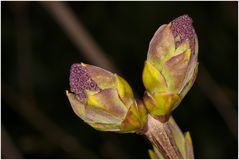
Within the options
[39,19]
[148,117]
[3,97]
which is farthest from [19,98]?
[148,117]

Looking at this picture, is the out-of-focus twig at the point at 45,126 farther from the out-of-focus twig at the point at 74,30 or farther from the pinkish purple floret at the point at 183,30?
the pinkish purple floret at the point at 183,30

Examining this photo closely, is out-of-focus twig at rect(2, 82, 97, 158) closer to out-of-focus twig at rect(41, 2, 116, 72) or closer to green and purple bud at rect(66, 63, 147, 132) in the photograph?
out-of-focus twig at rect(41, 2, 116, 72)

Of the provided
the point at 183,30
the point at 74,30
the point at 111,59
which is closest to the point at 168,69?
the point at 183,30

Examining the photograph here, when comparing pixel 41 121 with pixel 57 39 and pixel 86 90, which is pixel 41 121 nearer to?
pixel 57 39

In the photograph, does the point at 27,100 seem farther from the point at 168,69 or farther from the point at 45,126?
the point at 168,69

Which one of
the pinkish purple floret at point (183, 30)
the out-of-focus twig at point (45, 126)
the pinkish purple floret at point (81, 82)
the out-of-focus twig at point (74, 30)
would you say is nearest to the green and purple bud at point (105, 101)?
the pinkish purple floret at point (81, 82)

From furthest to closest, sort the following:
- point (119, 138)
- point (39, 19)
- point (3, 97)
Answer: point (39, 19) < point (119, 138) < point (3, 97)

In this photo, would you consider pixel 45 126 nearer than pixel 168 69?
No
